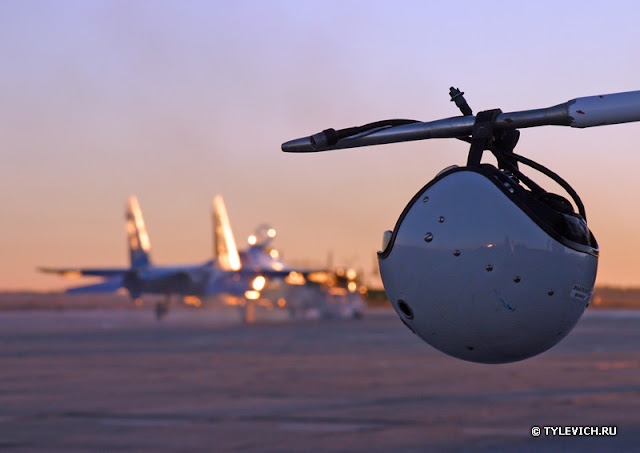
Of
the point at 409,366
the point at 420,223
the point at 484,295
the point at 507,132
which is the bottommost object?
the point at 409,366

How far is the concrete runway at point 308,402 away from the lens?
38.9ft

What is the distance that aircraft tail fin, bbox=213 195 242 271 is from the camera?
74562 mm

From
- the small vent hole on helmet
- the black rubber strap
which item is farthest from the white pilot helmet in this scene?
the black rubber strap

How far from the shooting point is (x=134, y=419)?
14.1 m

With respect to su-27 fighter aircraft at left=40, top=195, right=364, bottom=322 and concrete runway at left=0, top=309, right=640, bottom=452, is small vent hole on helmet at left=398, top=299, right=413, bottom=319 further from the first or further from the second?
su-27 fighter aircraft at left=40, top=195, right=364, bottom=322

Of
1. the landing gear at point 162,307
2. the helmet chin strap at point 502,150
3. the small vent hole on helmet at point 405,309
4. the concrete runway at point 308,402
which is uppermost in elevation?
the helmet chin strap at point 502,150

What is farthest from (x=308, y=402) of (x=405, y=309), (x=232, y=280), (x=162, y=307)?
(x=162, y=307)

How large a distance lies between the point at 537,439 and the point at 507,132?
8.50 metres

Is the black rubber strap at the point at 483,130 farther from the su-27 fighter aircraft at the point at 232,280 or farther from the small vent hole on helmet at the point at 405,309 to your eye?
the su-27 fighter aircraft at the point at 232,280

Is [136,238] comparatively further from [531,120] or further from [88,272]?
[531,120]

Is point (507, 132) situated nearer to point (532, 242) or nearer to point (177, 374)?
point (532, 242)

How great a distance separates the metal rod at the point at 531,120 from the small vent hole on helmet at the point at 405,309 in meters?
0.67

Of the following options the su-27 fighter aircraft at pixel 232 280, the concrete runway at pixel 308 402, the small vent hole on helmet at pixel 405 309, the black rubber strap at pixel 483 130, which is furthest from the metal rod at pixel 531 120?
the su-27 fighter aircraft at pixel 232 280

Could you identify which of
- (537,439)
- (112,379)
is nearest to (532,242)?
(537,439)
